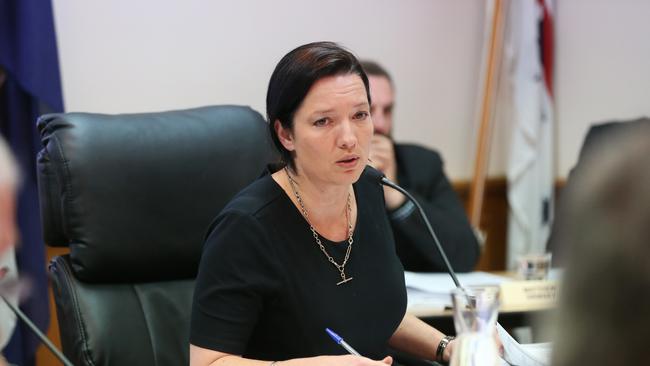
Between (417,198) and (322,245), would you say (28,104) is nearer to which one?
(417,198)

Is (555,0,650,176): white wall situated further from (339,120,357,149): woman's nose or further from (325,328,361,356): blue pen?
(325,328,361,356): blue pen

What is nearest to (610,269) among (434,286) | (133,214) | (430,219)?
(133,214)

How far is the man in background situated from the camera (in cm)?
274

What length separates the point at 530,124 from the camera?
3752 mm

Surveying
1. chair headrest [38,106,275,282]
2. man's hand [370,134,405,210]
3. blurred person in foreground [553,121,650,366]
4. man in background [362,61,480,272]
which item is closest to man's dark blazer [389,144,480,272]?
man in background [362,61,480,272]

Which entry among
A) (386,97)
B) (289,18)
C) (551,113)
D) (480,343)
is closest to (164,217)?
(480,343)

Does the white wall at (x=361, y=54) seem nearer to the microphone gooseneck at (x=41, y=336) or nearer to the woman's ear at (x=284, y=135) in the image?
the woman's ear at (x=284, y=135)

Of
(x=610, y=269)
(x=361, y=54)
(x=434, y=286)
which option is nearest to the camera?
(x=610, y=269)

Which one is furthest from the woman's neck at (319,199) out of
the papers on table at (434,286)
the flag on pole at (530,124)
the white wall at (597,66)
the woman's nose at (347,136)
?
the white wall at (597,66)

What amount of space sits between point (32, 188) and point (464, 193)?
5.90 feet

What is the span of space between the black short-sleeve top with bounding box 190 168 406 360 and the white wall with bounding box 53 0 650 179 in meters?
1.07

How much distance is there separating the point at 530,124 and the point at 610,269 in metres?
3.24

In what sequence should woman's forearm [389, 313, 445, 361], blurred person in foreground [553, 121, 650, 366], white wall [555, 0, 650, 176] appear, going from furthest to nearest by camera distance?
white wall [555, 0, 650, 176] → woman's forearm [389, 313, 445, 361] → blurred person in foreground [553, 121, 650, 366]

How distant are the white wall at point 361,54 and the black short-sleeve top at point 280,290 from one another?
1070mm
